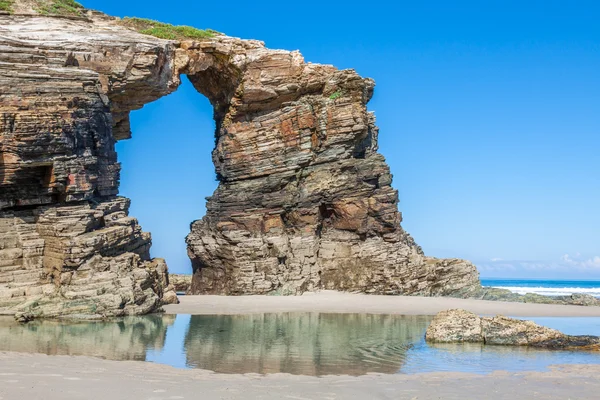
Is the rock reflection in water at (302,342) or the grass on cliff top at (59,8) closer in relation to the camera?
the rock reflection in water at (302,342)

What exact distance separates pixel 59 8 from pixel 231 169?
11693 millimetres

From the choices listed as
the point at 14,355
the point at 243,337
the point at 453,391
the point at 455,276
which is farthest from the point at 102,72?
the point at 453,391

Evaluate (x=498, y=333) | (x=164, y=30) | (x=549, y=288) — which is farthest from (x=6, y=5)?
(x=549, y=288)

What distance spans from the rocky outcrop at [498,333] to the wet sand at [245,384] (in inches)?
166

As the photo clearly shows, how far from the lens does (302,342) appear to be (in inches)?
699

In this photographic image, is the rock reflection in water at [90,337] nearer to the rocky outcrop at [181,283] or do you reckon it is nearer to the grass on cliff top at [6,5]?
the grass on cliff top at [6,5]

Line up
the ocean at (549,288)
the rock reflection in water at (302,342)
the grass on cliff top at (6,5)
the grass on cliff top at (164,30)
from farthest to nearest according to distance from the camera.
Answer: the ocean at (549,288) → the grass on cliff top at (164,30) → the grass on cliff top at (6,5) → the rock reflection in water at (302,342)

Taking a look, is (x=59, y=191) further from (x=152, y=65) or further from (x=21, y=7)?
(x=21, y=7)

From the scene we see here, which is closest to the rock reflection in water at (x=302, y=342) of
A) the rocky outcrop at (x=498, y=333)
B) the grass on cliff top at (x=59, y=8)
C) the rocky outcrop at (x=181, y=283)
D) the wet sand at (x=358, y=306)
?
the rocky outcrop at (x=498, y=333)

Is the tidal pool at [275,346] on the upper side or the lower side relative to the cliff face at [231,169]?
lower

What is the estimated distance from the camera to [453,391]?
10719 mm

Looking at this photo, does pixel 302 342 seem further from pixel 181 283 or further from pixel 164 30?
pixel 181 283

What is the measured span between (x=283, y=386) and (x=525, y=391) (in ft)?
13.0

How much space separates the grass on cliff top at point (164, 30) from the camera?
33281 mm
